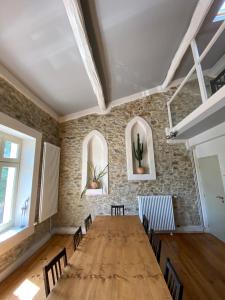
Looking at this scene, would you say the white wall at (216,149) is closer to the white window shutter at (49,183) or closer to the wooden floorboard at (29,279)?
the wooden floorboard at (29,279)

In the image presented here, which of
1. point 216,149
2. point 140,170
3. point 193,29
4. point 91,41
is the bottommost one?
point 140,170

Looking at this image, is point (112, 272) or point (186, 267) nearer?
point (112, 272)

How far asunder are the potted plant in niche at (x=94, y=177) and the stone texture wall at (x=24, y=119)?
1.28 metres

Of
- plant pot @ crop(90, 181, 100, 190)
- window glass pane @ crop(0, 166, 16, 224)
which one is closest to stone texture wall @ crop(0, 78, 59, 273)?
window glass pane @ crop(0, 166, 16, 224)

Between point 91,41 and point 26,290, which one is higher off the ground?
point 91,41

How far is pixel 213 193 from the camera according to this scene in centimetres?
355

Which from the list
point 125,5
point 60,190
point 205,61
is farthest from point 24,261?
point 205,61

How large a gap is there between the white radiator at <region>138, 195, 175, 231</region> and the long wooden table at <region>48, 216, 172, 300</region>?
6.19 feet

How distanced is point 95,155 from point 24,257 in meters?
2.76

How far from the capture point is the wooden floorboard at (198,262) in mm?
2008

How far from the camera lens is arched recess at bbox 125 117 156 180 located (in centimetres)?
414

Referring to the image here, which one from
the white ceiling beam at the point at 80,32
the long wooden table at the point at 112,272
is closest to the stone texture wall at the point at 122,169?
the white ceiling beam at the point at 80,32

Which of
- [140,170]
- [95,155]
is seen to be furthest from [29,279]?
[140,170]

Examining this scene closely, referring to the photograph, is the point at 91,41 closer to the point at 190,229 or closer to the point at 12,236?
the point at 12,236
